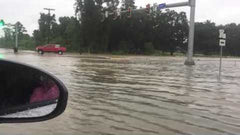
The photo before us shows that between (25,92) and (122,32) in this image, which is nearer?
(25,92)

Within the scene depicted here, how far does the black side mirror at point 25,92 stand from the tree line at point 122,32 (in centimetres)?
5341

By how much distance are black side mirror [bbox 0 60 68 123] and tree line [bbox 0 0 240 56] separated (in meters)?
53.4

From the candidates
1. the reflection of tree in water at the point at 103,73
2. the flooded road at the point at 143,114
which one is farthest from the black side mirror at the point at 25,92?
the reflection of tree in water at the point at 103,73

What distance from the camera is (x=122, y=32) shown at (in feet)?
254

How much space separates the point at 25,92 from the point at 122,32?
75743mm

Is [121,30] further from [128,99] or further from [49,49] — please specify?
[128,99]

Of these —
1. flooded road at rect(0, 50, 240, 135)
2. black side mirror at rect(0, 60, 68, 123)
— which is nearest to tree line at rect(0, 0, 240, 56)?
flooded road at rect(0, 50, 240, 135)

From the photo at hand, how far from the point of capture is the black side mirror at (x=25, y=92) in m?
2.15

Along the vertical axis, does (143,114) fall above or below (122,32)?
below

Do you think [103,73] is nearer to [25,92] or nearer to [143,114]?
[143,114]

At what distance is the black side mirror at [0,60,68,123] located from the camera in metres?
2.15

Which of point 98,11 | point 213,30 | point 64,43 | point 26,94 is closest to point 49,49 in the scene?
point 98,11

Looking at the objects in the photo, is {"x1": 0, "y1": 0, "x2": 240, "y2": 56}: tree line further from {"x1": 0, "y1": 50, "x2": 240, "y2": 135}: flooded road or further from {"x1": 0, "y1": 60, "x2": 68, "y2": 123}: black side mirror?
{"x1": 0, "y1": 60, "x2": 68, "y2": 123}: black side mirror

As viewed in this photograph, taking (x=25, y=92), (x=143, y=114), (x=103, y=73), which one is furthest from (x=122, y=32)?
(x=25, y=92)
